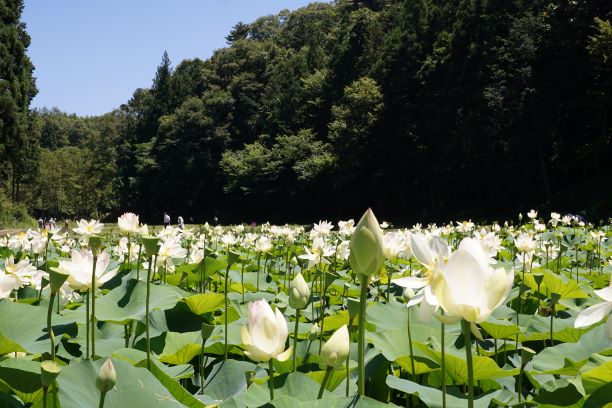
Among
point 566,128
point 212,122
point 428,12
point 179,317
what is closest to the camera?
point 179,317

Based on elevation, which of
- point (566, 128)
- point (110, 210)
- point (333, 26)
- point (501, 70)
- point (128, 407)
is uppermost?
point (333, 26)

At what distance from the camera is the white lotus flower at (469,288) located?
75cm

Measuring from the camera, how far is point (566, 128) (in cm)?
1992

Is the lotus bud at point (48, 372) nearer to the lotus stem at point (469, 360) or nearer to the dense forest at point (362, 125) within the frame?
the lotus stem at point (469, 360)

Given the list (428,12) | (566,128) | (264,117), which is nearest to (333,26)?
(264,117)

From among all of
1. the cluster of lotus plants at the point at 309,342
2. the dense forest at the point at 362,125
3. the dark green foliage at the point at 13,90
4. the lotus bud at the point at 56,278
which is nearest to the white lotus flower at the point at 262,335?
the cluster of lotus plants at the point at 309,342

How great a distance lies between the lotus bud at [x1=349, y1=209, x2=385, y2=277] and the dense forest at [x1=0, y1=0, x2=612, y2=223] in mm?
15531

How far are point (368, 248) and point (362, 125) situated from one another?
2571 cm

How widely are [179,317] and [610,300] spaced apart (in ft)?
4.50

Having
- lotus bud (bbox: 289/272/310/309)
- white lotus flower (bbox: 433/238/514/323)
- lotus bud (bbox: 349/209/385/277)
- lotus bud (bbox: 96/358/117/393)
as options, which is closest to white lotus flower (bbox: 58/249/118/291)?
lotus bud (bbox: 289/272/310/309)

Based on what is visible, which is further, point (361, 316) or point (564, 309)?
point (564, 309)

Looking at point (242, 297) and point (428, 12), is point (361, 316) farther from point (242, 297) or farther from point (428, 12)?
point (428, 12)

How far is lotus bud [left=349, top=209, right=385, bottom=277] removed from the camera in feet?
2.88

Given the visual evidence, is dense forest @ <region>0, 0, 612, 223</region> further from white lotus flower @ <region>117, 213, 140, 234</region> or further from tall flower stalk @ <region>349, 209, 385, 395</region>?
tall flower stalk @ <region>349, 209, 385, 395</region>
